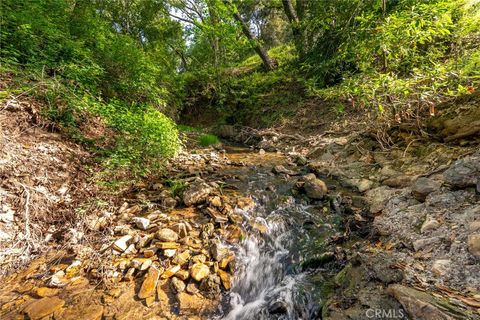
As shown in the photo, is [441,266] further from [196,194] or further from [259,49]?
[259,49]

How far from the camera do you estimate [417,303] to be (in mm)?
1500

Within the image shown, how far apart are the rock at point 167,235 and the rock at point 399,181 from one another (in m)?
3.18

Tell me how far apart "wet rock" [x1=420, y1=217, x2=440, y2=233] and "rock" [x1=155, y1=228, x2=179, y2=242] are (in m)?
2.72

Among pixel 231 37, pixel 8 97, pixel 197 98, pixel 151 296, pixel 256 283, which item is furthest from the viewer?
pixel 197 98

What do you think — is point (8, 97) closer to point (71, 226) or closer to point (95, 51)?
point (71, 226)

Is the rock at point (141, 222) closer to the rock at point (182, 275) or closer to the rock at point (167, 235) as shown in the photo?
the rock at point (167, 235)

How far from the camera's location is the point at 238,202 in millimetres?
3711

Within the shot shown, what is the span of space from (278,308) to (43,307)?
2198 millimetres

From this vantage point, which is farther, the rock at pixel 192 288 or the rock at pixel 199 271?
the rock at pixel 199 271

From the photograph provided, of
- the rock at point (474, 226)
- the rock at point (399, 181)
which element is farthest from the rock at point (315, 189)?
the rock at point (474, 226)

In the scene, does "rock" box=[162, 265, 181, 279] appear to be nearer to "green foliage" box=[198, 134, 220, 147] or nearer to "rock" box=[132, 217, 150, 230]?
"rock" box=[132, 217, 150, 230]

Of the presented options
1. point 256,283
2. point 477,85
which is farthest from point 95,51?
point 477,85

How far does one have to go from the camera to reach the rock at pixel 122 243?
2.66m

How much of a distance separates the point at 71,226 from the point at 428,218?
4090mm
